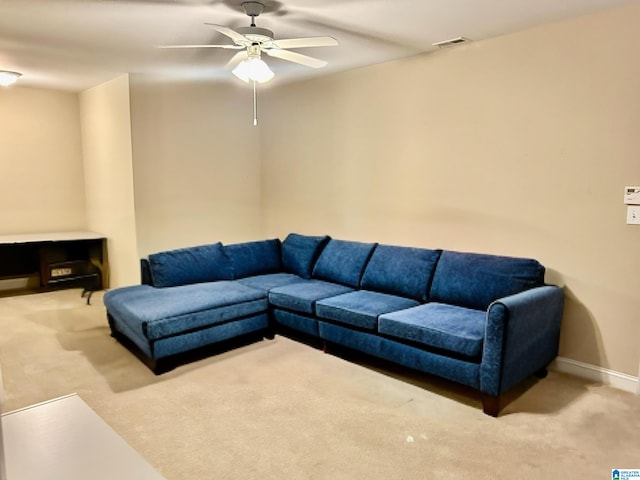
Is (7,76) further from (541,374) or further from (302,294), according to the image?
(541,374)

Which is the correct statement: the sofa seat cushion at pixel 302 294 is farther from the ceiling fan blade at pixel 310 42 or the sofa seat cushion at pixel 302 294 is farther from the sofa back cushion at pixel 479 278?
the ceiling fan blade at pixel 310 42

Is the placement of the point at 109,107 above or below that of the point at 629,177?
above

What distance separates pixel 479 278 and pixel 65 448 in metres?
2.86

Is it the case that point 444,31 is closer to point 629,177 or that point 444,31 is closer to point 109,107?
point 629,177

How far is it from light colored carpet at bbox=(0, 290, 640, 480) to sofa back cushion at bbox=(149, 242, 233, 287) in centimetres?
71

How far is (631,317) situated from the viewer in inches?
120

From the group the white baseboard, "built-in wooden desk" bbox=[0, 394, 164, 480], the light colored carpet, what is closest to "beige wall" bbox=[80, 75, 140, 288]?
the light colored carpet

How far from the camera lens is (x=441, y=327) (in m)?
2.99

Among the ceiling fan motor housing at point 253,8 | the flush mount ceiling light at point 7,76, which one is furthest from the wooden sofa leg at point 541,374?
the flush mount ceiling light at point 7,76

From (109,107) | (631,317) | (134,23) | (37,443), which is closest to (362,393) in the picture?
(631,317)

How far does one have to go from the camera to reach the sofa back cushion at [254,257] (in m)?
4.65

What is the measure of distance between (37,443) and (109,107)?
15.4ft

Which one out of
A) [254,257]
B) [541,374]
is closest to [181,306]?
[254,257]

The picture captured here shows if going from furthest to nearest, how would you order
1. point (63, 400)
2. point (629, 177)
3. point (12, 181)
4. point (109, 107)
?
1. point (12, 181)
2. point (109, 107)
3. point (629, 177)
4. point (63, 400)
